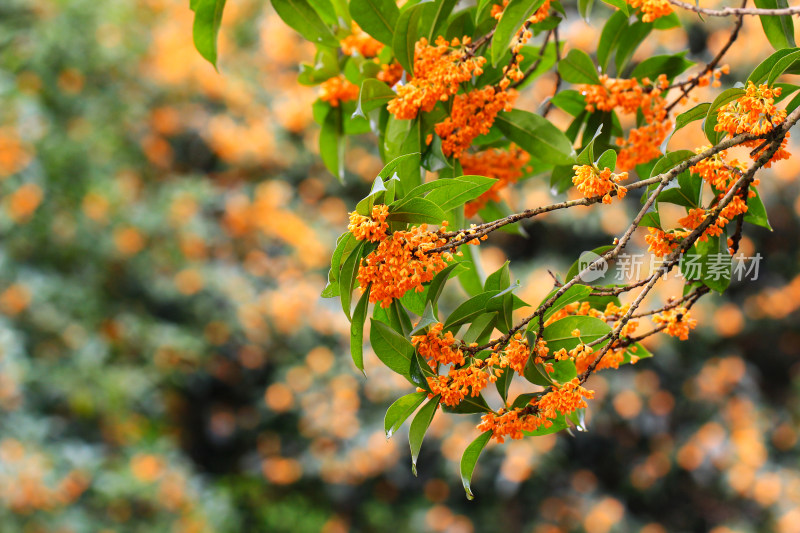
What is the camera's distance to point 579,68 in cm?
85

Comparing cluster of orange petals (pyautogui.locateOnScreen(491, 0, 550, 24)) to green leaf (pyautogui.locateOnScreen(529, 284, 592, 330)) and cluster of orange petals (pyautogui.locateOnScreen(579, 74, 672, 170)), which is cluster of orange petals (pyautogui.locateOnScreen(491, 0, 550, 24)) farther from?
green leaf (pyautogui.locateOnScreen(529, 284, 592, 330))

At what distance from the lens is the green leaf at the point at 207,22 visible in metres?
0.87

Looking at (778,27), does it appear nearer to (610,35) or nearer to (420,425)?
(610,35)

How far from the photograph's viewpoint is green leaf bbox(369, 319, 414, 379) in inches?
25.1

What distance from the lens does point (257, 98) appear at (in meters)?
3.62

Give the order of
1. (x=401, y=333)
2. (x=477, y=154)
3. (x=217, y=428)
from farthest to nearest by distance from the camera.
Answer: (x=217, y=428), (x=477, y=154), (x=401, y=333)

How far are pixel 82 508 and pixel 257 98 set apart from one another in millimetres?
2088

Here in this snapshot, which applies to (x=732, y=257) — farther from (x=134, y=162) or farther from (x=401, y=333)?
(x=134, y=162)

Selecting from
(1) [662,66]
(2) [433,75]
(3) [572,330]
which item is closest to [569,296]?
(3) [572,330]

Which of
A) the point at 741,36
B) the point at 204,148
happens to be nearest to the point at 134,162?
the point at 204,148

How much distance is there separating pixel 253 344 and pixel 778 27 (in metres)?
2.85

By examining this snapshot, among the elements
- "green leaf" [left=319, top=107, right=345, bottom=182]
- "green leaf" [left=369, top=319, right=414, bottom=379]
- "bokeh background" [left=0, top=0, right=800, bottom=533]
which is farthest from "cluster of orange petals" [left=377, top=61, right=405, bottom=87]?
"bokeh background" [left=0, top=0, right=800, bottom=533]

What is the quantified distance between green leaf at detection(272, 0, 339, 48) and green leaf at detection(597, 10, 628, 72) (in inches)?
13.7

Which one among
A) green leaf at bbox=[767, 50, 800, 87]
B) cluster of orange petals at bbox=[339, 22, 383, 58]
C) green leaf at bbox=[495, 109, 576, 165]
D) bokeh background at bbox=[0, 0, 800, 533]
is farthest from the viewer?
bokeh background at bbox=[0, 0, 800, 533]
